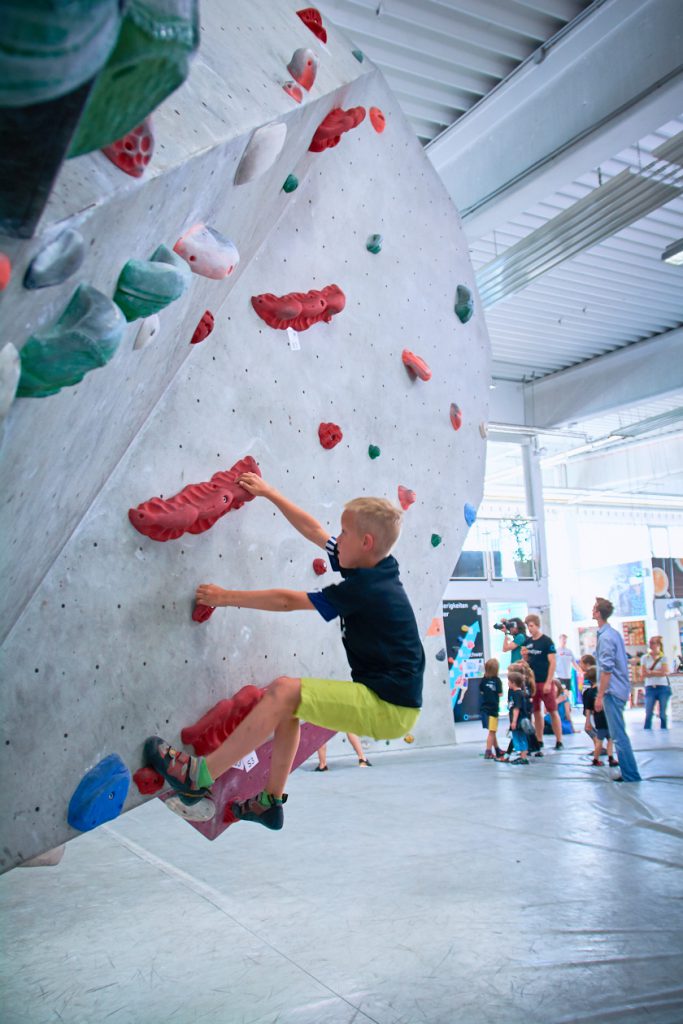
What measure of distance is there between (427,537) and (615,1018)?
5.47ft

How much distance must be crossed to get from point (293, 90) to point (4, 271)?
917mm

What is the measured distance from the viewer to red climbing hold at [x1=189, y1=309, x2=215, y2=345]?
1.81 meters

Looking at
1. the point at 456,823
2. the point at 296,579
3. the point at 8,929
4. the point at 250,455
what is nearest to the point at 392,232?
the point at 250,455

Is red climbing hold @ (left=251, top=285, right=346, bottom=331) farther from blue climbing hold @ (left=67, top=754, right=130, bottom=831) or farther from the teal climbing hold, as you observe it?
the teal climbing hold

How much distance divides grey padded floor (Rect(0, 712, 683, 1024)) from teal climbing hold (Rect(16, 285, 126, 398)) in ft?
8.47

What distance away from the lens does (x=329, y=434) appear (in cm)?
223

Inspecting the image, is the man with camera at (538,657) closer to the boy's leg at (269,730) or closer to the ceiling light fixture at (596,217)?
the ceiling light fixture at (596,217)

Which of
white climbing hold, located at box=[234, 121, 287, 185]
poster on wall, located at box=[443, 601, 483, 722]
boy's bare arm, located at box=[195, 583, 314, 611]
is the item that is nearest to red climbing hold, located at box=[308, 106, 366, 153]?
white climbing hold, located at box=[234, 121, 287, 185]

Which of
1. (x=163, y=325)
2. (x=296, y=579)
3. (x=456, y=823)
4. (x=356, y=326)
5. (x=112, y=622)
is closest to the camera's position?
(x=163, y=325)

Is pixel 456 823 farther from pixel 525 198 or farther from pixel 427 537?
pixel 525 198

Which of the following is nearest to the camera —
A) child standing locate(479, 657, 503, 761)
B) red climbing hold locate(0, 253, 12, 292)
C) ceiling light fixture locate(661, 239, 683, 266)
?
red climbing hold locate(0, 253, 12, 292)

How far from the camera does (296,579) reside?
2168 mm

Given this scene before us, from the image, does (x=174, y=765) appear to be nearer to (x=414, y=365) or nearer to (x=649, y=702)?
(x=414, y=365)

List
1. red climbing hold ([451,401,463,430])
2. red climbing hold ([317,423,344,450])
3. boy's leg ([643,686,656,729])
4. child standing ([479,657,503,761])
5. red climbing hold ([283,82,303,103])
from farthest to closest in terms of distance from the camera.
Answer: boy's leg ([643,686,656,729]), child standing ([479,657,503,761]), red climbing hold ([451,401,463,430]), red climbing hold ([317,423,344,450]), red climbing hold ([283,82,303,103])
